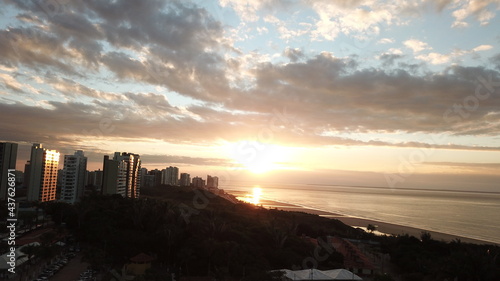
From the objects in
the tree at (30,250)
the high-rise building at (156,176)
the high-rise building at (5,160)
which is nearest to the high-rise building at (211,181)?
the high-rise building at (156,176)

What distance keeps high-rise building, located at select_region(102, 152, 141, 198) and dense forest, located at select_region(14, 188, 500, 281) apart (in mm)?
22747

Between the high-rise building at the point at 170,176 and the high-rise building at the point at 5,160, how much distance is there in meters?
65.9

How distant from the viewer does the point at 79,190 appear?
58781mm

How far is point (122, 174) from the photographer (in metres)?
60.3

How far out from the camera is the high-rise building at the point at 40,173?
50.7 metres

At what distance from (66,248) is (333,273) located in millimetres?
20980

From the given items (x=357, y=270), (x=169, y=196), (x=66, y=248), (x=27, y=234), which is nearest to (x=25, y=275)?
(x=66, y=248)

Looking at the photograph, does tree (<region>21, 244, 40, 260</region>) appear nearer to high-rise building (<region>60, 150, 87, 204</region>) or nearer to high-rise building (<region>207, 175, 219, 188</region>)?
high-rise building (<region>60, 150, 87, 204</region>)

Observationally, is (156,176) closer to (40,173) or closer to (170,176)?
(170,176)

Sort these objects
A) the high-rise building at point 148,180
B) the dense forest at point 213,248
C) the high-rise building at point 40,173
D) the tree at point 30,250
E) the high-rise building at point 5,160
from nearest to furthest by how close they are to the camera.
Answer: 1. the dense forest at point 213,248
2. the tree at point 30,250
3. the high-rise building at point 5,160
4. the high-rise building at point 40,173
5. the high-rise building at point 148,180

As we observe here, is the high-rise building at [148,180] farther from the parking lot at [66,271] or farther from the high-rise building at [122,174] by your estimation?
the parking lot at [66,271]

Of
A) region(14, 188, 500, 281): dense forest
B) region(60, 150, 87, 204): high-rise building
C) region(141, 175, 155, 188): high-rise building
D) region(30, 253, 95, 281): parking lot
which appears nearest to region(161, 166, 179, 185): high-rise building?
region(141, 175, 155, 188): high-rise building

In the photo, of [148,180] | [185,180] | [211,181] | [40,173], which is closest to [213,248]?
[40,173]

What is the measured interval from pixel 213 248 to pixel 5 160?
4407 cm
